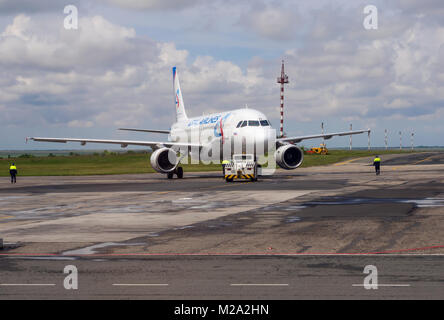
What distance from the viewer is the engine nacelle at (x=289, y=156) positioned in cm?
4425

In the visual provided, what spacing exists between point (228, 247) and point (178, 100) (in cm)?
5244

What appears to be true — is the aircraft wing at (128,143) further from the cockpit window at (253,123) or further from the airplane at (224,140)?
the cockpit window at (253,123)

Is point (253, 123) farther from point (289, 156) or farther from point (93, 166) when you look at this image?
point (93, 166)

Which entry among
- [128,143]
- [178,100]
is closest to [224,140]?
[128,143]

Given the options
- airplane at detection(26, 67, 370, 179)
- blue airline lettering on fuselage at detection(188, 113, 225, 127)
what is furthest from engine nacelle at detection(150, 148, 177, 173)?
blue airline lettering on fuselage at detection(188, 113, 225, 127)

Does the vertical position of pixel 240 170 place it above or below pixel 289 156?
below

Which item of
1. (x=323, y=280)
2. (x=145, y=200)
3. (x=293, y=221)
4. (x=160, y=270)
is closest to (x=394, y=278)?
(x=323, y=280)

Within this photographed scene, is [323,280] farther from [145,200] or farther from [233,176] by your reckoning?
[233,176]

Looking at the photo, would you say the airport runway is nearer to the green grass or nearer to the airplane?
the airplane

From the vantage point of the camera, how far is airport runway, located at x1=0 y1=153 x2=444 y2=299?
30.8 ft

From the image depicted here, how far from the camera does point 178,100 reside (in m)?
65.2
